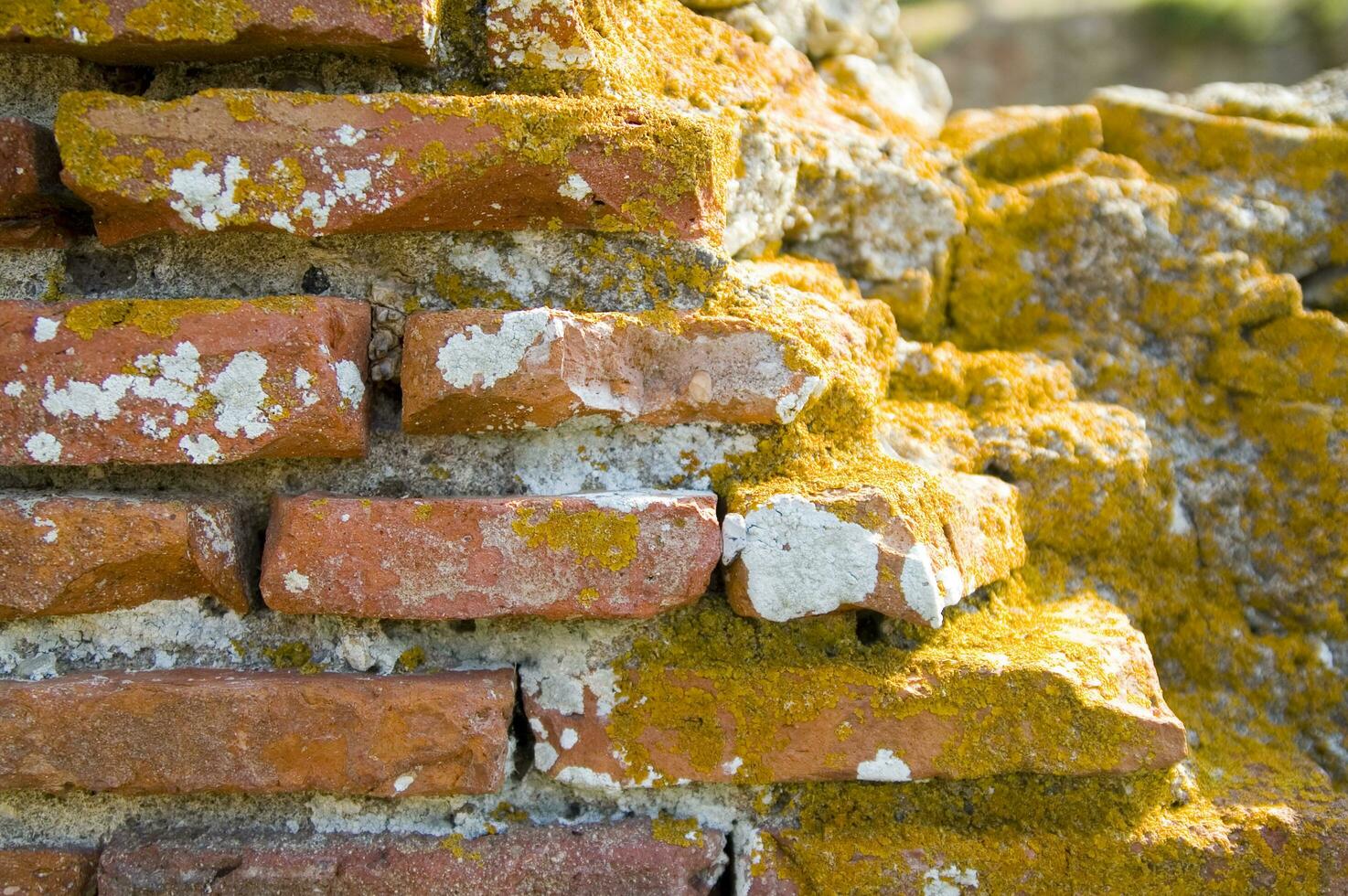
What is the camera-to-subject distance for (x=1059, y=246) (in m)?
1.29

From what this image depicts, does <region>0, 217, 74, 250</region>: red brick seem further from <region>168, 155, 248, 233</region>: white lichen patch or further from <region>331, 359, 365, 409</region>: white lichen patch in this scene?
<region>331, 359, 365, 409</region>: white lichen patch

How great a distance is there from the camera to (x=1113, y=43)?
8.55 metres

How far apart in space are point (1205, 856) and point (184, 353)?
1.05 metres

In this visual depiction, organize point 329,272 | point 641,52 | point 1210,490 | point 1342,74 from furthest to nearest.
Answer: point 1342,74, point 1210,490, point 641,52, point 329,272

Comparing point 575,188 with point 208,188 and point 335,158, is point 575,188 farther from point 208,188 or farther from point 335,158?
point 208,188

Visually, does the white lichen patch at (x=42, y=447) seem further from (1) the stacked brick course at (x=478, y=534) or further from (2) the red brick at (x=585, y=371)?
(2) the red brick at (x=585, y=371)

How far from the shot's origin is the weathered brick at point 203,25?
86 cm

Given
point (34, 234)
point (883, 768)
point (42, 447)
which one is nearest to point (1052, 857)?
point (883, 768)

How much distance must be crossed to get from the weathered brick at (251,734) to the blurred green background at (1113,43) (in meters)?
8.20

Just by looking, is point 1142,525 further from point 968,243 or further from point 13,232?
point 13,232

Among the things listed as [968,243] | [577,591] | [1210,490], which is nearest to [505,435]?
[577,591]

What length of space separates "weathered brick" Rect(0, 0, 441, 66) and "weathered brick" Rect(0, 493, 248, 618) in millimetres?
403

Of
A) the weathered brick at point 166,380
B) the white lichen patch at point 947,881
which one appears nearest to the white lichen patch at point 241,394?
the weathered brick at point 166,380

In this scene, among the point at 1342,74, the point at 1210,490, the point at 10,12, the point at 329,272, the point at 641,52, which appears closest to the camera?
the point at 10,12
